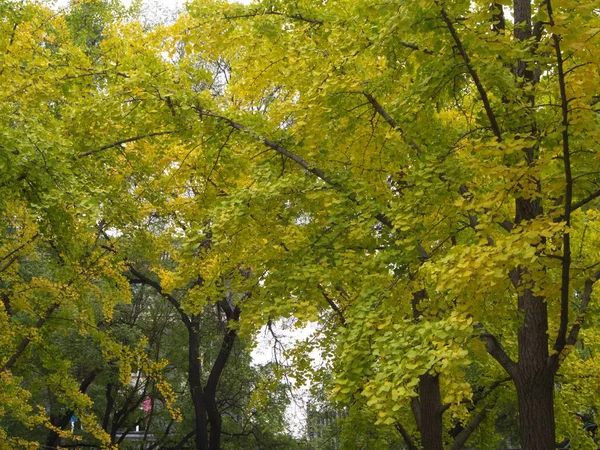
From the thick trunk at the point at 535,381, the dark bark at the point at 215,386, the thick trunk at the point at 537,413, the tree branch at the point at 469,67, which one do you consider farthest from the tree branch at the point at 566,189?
the dark bark at the point at 215,386

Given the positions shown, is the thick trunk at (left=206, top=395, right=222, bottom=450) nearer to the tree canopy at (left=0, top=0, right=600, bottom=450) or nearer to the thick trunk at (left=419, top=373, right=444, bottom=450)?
the tree canopy at (left=0, top=0, right=600, bottom=450)

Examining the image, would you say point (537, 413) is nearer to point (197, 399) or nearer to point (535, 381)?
point (535, 381)

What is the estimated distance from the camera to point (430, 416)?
10219 millimetres

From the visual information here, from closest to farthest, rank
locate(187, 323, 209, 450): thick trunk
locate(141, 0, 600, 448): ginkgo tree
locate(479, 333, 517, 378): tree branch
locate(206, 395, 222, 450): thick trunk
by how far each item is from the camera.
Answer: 1. locate(141, 0, 600, 448): ginkgo tree
2. locate(479, 333, 517, 378): tree branch
3. locate(206, 395, 222, 450): thick trunk
4. locate(187, 323, 209, 450): thick trunk

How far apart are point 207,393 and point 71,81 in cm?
992

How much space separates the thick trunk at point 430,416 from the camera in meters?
10.2

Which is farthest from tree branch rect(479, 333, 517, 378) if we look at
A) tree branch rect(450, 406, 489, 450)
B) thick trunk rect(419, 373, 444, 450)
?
tree branch rect(450, 406, 489, 450)

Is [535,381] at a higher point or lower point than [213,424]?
lower

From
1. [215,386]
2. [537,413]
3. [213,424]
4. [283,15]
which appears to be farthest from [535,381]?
[213,424]

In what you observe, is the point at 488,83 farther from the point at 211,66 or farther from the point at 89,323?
the point at 211,66

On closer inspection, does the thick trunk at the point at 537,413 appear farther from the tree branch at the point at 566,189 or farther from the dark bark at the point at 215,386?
the dark bark at the point at 215,386

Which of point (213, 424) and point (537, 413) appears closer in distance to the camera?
point (537, 413)

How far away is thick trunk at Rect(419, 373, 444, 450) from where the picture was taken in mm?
10180

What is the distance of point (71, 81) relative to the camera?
8594 mm
